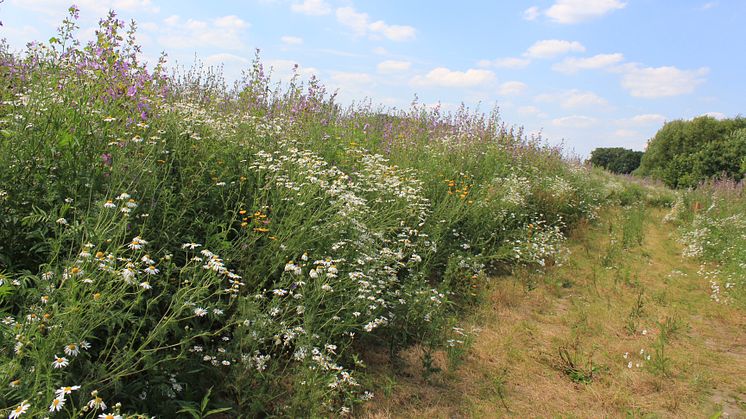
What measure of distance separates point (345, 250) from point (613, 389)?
7.17ft

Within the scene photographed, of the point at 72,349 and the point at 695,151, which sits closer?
the point at 72,349

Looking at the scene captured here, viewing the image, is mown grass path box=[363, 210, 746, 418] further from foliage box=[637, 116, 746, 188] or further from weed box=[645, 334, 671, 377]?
foliage box=[637, 116, 746, 188]

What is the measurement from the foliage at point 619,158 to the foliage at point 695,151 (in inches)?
629

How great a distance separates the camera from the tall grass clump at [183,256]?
2070 mm

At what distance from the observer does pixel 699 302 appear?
5.86 meters

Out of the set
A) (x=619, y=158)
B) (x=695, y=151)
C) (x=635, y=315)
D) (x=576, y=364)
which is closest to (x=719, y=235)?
(x=635, y=315)

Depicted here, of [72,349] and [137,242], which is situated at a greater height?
[137,242]

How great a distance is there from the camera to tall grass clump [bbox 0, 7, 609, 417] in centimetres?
207

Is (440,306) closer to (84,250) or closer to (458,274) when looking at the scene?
(458,274)

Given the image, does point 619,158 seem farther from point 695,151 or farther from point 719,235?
point 719,235

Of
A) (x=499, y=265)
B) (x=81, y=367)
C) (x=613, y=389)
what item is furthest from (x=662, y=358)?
(x=81, y=367)

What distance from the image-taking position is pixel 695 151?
68.6 feet

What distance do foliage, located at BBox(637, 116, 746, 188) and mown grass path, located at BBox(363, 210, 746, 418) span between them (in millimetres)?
15311

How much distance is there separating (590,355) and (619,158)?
40.6 meters
